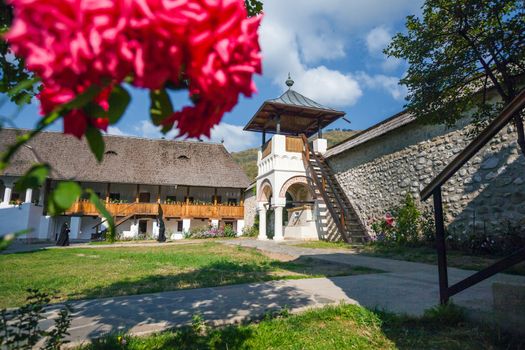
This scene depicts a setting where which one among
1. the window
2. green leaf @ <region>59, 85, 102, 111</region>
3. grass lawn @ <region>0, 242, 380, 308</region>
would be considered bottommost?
grass lawn @ <region>0, 242, 380, 308</region>

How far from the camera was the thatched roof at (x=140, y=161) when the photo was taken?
23.3 metres

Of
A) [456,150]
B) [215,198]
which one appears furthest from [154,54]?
[215,198]

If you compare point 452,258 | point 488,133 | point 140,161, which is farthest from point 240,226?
point 488,133

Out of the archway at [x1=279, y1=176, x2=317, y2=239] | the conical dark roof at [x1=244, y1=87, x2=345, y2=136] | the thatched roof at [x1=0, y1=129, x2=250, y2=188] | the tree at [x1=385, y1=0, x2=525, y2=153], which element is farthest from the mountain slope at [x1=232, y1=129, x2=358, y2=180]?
the tree at [x1=385, y1=0, x2=525, y2=153]

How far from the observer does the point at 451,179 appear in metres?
8.52

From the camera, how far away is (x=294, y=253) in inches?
353

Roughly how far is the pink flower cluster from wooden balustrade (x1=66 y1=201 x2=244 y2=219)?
914 inches

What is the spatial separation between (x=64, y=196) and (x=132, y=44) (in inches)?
13.4

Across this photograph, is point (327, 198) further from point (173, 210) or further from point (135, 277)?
point (173, 210)

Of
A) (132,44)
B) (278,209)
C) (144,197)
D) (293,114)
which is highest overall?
(293,114)

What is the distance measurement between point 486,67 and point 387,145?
647 cm

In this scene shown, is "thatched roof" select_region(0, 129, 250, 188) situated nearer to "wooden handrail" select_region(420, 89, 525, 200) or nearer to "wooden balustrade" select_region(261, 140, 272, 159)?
"wooden balustrade" select_region(261, 140, 272, 159)

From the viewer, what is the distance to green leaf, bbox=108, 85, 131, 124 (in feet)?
2.41

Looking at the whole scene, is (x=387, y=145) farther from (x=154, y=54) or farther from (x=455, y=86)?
(x=154, y=54)
